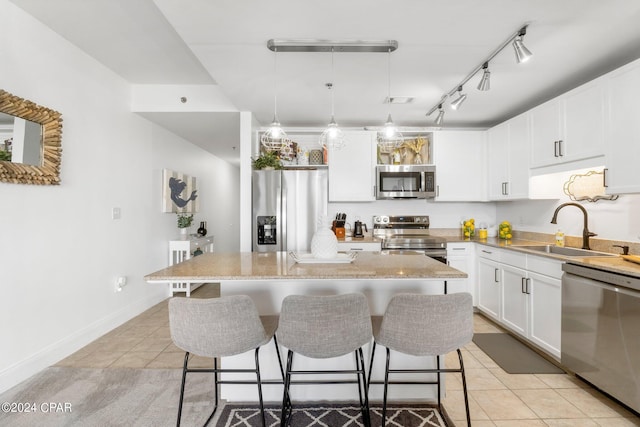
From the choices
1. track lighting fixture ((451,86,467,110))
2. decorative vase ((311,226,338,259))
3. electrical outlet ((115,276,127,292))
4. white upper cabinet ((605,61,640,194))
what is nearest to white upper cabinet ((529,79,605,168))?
white upper cabinet ((605,61,640,194))

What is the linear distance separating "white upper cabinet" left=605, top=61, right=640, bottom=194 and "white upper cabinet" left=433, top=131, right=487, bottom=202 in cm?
184

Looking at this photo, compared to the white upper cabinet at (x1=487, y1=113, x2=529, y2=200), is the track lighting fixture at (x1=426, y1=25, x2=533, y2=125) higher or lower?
higher

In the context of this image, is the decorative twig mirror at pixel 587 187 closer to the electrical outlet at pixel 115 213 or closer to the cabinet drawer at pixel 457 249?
the cabinet drawer at pixel 457 249

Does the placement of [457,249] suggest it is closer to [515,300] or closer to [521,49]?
[515,300]

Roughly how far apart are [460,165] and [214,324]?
147 inches

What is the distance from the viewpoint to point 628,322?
191 centimetres

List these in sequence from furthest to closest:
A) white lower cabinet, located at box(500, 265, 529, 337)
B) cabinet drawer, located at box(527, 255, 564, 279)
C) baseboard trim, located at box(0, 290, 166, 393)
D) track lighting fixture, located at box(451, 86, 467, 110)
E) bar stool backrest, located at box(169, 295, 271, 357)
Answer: white lower cabinet, located at box(500, 265, 529, 337) < track lighting fixture, located at box(451, 86, 467, 110) < cabinet drawer, located at box(527, 255, 564, 279) < baseboard trim, located at box(0, 290, 166, 393) < bar stool backrest, located at box(169, 295, 271, 357)

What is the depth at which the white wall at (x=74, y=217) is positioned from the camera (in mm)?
2314

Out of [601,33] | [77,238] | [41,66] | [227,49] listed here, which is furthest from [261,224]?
[601,33]

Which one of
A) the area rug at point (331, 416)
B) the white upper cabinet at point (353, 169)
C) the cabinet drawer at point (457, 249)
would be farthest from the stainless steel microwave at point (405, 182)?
the area rug at point (331, 416)

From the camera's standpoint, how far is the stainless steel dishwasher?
1890 mm

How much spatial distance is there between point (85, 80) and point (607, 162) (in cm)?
442

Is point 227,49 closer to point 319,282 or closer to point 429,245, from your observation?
point 319,282

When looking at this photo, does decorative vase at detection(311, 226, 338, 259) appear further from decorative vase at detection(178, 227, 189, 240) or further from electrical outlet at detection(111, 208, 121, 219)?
decorative vase at detection(178, 227, 189, 240)
